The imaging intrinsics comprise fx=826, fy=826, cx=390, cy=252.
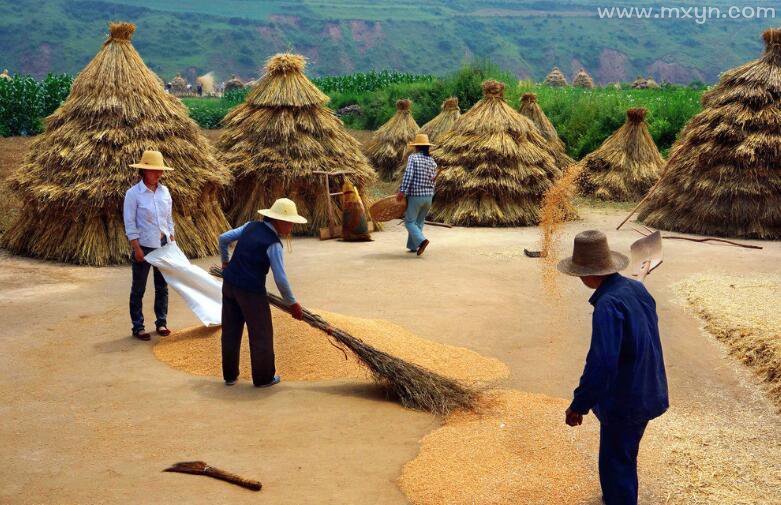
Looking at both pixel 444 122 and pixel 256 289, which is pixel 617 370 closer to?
pixel 256 289

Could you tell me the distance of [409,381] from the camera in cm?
585

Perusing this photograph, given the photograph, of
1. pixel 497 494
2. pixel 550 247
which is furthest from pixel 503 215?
pixel 497 494

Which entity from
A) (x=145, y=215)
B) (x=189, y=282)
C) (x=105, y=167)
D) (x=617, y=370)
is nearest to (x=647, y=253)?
(x=617, y=370)

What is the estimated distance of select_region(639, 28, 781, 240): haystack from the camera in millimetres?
14016

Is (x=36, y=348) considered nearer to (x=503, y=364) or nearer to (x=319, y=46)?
(x=503, y=364)

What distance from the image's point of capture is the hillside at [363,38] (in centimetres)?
6906

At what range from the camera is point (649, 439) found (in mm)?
5312

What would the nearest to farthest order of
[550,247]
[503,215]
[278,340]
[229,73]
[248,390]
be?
[248,390], [278,340], [550,247], [503,215], [229,73]

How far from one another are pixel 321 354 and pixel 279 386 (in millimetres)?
610

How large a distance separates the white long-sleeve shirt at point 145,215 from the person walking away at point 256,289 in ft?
5.20

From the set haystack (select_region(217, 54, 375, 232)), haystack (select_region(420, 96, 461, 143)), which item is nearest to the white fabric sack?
haystack (select_region(217, 54, 375, 232))

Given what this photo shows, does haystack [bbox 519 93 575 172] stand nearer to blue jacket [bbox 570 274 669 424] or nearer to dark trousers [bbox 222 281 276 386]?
dark trousers [bbox 222 281 276 386]

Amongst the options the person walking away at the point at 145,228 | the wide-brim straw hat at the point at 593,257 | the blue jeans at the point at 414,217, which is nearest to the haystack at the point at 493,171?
the blue jeans at the point at 414,217

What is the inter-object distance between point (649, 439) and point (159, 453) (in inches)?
121
